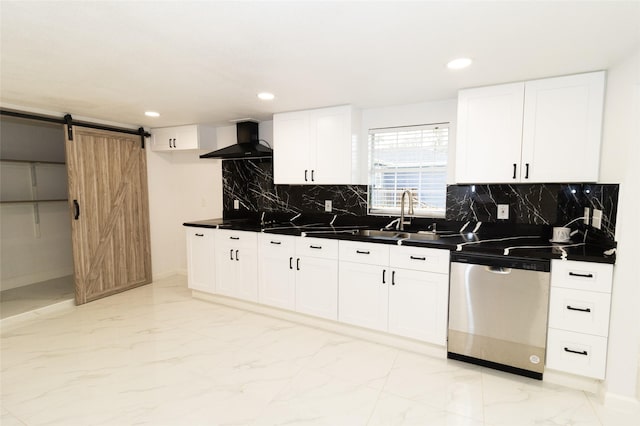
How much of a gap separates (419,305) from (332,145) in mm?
1780

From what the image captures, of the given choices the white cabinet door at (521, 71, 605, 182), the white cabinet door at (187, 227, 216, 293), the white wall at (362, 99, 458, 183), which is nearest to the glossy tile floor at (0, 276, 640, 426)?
the white cabinet door at (187, 227, 216, 293)

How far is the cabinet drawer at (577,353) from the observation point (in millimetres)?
2062

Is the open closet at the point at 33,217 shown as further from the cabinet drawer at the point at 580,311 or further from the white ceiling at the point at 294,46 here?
the cabinet drawer at the point at 580,311

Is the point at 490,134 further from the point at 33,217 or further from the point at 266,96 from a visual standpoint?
the point at 33,217

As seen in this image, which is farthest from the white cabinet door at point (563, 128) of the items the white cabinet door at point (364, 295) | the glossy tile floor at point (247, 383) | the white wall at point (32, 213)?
the white wall at point (32, 213)

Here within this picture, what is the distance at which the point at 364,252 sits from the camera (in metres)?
2.83

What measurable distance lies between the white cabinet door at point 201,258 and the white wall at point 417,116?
220cm

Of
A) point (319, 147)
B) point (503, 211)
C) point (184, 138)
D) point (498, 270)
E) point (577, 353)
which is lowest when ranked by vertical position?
point (577, 353)

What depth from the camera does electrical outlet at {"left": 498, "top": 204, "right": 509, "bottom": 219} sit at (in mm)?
2883

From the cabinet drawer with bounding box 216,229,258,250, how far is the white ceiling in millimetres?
1427

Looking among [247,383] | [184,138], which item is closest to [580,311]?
[247,383]

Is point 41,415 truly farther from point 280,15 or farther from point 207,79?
point 280,15

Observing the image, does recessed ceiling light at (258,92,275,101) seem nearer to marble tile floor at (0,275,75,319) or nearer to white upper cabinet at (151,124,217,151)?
white upper cabinet at (151,124,217,151)

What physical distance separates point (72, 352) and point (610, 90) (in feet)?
15.4
